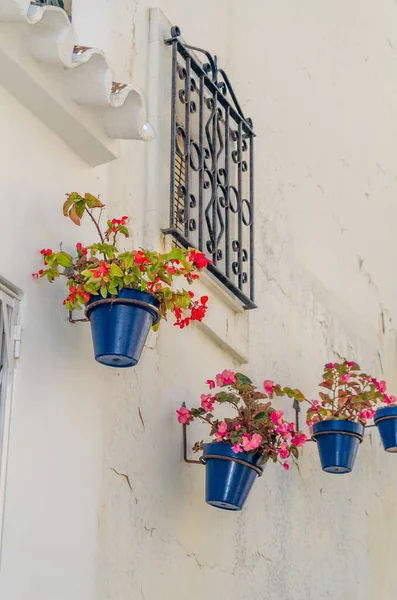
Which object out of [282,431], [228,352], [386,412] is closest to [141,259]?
[282,431]

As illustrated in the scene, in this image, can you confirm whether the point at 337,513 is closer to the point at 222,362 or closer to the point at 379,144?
the point at 222,362

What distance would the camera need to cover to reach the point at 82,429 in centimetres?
358

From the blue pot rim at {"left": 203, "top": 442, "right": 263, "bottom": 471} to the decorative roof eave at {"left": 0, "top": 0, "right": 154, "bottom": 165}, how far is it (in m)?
1.08

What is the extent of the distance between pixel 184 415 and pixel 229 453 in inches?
10.1

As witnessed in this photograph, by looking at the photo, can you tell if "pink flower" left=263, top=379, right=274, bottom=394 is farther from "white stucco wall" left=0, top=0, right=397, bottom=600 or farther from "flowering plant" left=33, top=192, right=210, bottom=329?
"flowering plant" left=33, top=192, right=210, bottom=329

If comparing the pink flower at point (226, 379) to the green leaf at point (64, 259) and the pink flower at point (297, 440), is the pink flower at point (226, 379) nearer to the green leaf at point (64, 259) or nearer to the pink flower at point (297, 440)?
the pink flower at point (297, 440)

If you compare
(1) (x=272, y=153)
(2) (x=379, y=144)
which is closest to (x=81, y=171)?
(1) (x=272, y=153)

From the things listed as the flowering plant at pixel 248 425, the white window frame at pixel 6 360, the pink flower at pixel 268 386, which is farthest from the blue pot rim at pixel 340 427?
the white window frame at pixel 6 360

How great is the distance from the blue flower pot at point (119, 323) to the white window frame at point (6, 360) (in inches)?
9.8

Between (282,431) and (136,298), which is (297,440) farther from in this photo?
(136,298)

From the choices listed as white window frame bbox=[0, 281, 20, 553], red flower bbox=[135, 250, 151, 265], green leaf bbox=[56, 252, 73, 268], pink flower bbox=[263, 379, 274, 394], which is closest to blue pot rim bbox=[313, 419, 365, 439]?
pink flower bbox=[263, 379, 274, 394]

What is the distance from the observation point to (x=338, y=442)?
4621 millimetres

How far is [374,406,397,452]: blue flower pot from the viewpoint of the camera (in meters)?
5.04

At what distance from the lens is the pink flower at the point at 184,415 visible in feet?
13.2
